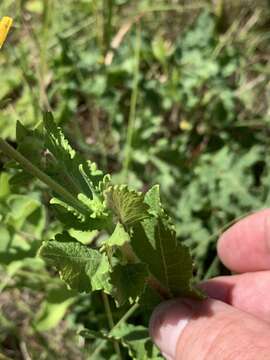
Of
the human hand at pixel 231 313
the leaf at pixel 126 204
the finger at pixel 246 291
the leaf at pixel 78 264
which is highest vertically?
the leaf at pixel 126 204

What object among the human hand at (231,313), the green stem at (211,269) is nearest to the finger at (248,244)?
the human hand at (231,313)

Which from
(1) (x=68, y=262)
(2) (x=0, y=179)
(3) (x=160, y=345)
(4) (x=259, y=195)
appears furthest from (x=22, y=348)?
(1) (x=68, y=262)

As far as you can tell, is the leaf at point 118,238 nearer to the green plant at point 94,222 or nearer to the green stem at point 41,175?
the green plant at point 94,222

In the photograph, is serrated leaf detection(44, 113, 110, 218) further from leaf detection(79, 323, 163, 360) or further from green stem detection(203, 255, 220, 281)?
green stem detection(203, 255, 220, 281)

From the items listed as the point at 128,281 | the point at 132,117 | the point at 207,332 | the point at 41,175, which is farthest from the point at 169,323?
the point at 132,117

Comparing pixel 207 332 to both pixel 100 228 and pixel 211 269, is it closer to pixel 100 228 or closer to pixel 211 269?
pixel 100 228

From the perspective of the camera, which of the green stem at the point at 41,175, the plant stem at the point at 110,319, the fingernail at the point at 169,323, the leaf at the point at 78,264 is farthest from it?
the plant stem at the point at 110,319

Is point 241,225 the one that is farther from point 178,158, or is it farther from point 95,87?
point 95,87
